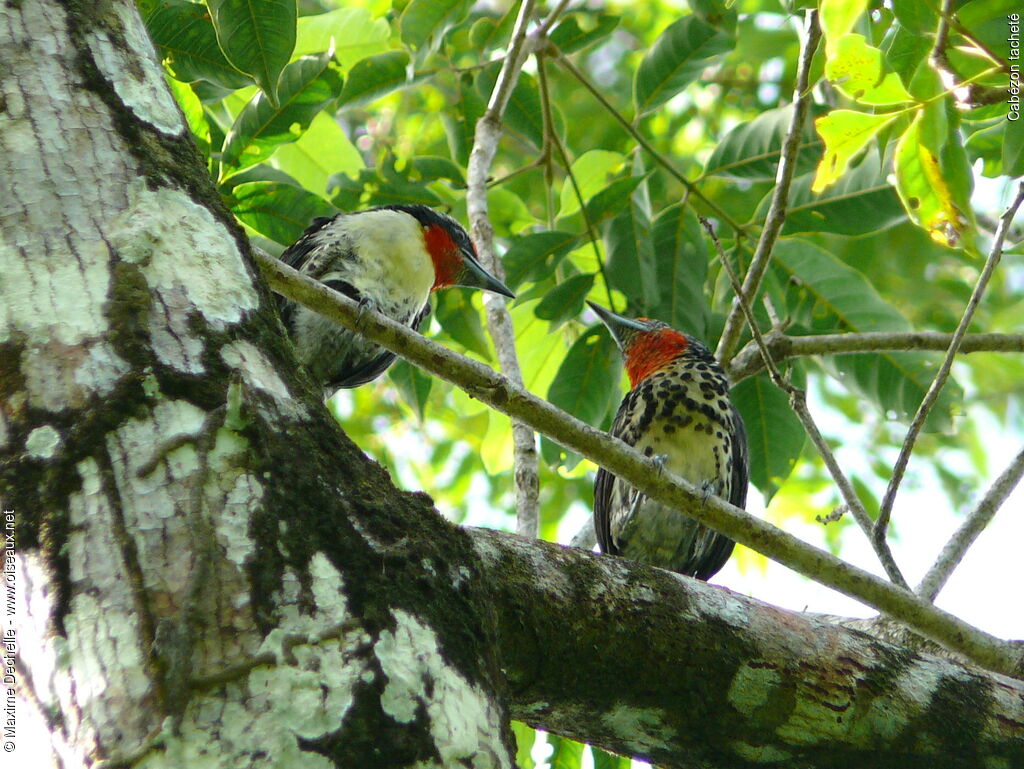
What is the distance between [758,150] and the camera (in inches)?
141

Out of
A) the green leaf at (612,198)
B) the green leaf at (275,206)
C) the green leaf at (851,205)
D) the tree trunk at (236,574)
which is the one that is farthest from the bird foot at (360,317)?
the green leaf at (851,205)

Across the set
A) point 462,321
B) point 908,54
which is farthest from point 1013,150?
point 462,321

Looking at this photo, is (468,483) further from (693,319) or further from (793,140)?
(793,140)

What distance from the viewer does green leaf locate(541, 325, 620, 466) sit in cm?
347

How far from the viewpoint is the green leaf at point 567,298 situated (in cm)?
338

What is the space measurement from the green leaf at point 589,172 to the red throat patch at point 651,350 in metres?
0.70

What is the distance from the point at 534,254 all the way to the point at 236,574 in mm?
2324

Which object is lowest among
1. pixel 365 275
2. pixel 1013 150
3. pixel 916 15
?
pixel 365 275

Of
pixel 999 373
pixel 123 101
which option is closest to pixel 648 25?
pixel 999 373

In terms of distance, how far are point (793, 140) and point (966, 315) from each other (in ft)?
2.34

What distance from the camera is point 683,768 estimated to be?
6.61 feet

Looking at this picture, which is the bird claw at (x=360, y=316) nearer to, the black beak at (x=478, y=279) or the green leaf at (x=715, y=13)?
the black beak at (x=478, y=279)

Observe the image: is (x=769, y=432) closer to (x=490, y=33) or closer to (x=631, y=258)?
(x=631, y=258)

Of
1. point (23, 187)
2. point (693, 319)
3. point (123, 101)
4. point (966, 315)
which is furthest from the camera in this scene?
point (693, 319)
